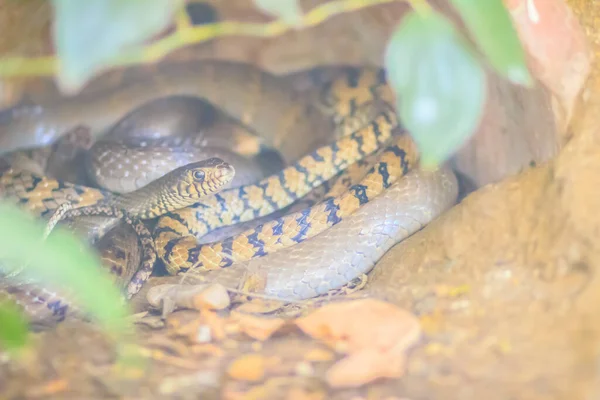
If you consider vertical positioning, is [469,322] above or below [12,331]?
below

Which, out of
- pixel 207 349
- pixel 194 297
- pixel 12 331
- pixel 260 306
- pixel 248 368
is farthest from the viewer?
pixel 260 306

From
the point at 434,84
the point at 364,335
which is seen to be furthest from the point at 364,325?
the point at 434,84

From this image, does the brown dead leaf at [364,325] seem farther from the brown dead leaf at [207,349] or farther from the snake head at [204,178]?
the snake head at [204,178]

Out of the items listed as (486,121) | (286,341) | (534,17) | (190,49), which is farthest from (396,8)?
(286,341)

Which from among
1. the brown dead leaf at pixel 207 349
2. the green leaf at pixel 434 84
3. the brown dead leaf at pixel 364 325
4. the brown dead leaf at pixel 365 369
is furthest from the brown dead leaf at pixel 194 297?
the green leaf at pixel 434 84

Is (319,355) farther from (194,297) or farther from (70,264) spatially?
(70,264)

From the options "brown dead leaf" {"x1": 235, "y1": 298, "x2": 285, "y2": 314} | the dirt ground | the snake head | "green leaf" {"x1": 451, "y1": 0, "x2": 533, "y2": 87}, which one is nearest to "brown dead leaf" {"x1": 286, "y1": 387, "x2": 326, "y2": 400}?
the dirt ground
